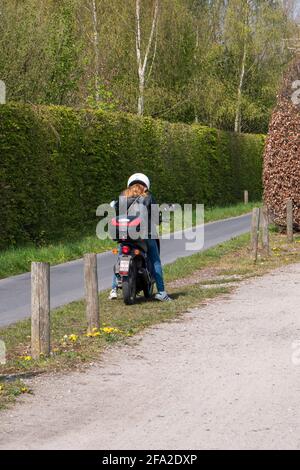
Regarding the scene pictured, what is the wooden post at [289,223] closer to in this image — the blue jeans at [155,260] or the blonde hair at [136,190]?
the blue jeans at [155,260]

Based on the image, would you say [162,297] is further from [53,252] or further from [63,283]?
[53,252]

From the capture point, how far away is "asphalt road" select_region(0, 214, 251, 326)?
13602mm

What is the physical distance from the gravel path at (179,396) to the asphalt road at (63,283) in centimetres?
262

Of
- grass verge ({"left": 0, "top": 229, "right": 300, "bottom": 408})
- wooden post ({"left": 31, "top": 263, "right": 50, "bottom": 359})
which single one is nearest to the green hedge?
grass verge ({"left": 0, "top": 229, "right": 300, "bottom": 408})

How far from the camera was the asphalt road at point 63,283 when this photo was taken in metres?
13.6

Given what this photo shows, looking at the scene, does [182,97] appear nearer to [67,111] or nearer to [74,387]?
[67,111]

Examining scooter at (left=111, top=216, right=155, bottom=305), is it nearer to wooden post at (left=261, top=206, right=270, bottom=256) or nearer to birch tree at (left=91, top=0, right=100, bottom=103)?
wooden post at (left=261, top=206, right=270, bottom=256)

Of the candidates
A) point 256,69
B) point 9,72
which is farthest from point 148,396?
point 256,69

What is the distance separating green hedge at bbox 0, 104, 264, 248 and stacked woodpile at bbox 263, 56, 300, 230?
4.28 m

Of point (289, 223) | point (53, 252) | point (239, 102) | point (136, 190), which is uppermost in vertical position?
point (239, 102)

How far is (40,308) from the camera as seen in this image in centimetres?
952

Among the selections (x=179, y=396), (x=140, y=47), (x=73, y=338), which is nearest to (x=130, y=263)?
(x=73, y=338)

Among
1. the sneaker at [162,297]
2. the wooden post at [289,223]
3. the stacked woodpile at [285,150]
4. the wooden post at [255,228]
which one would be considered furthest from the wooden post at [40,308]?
the stacked woodpile at [285,150]

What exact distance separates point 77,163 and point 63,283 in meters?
8.04
